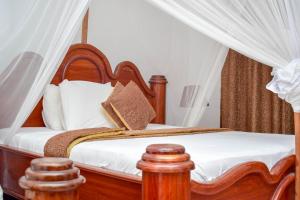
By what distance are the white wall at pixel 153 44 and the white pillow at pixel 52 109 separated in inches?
31.6

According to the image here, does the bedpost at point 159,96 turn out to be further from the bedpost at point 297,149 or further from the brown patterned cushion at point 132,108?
the bedpost at point 297,149

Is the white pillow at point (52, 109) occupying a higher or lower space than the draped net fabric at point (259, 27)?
lower

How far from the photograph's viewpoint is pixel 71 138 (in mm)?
2164

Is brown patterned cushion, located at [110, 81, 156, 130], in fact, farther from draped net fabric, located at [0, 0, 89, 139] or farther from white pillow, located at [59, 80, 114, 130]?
draped net fabric, located at [0, 0, 89, 139]

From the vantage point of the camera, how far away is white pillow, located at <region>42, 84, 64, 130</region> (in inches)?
119

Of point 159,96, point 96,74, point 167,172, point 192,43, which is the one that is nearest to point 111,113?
point 96,74

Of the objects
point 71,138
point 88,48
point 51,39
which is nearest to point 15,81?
point 51,39

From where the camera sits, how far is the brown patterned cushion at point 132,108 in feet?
9.90

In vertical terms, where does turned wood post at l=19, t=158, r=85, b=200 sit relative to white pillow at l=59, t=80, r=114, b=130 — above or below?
below

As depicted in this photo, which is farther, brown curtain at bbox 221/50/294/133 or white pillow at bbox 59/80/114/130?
brown curtain at bbox 221/50/294/133

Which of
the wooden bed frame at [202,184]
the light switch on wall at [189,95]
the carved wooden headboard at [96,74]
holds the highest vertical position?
the carved wooden headboard at [96,74]

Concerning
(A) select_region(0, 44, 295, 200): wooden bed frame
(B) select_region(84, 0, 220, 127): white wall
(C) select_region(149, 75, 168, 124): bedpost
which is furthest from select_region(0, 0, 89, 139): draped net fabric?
(C) select_region(149, 75, 168, 124): bedpost

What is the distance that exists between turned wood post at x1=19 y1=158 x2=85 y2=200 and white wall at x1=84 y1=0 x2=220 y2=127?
230 centimetres

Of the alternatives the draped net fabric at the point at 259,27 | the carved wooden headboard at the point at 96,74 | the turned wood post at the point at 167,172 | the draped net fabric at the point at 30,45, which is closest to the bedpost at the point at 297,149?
the draped net fabric at the point at 259,27
